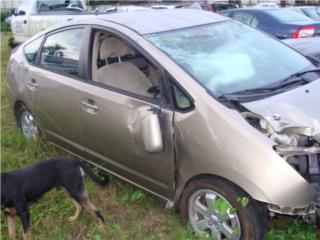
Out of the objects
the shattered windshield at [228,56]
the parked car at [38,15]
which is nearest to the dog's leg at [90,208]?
the shattered windshield at [228,56]

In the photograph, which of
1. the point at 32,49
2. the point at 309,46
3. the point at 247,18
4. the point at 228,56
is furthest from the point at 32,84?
the point at 247,18

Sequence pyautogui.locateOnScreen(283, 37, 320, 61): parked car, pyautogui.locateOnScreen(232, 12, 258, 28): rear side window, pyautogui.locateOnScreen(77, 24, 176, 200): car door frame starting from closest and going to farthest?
pyautogui.locateOnScreen(77, 24, 176, 200): car door frame
pyautogui.locateOnScreen(283, 37, 320, 61): parked car
pyautogui.locateOnScreen(232, 12, 258, 28): rear side window

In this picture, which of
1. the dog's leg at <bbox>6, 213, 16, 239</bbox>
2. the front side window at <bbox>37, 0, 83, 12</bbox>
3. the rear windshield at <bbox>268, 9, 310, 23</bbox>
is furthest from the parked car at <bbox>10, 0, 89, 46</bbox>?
the dog's leg at <bbox>6, 213, 16, 239</bbox>

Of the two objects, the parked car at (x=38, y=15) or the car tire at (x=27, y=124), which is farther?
the parked car at (x=38, y=15)

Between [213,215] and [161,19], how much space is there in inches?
65.0

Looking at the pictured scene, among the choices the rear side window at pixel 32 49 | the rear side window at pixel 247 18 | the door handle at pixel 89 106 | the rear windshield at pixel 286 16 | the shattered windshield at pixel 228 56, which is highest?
the shattered windshield at pixel 228 56

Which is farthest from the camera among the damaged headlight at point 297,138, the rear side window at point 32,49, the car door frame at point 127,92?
the rear side window at point 32,49

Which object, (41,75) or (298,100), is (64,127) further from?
(298,100)

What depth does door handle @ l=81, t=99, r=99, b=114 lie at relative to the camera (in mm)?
3514

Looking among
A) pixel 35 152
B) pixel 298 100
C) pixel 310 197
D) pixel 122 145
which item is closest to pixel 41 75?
pixel 35 152

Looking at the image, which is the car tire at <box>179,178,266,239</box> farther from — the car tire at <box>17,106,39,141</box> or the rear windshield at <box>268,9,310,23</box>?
the rear windshield at <box>268,9,310,23</box>

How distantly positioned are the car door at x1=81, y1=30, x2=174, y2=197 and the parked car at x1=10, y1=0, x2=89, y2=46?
7002 mm

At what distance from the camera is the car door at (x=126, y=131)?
3072 mm

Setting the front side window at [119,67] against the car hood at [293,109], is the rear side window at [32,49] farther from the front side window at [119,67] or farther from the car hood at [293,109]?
the car hood at [293,109]
